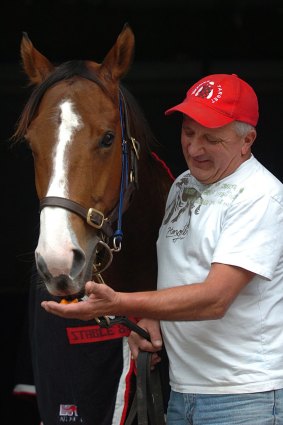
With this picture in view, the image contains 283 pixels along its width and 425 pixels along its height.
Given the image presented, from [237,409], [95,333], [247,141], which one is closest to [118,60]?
[247,141]

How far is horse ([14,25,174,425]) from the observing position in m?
2.04

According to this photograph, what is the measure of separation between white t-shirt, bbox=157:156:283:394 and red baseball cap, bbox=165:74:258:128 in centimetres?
13

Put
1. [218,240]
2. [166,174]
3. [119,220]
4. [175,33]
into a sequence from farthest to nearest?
[175,33]
[166,174]
[119,220]
[218,240]

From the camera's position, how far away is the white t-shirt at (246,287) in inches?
81.1

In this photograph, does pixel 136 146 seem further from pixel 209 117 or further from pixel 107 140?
pixel 209 117

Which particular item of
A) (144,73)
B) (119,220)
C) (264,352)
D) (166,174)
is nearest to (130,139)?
(119,220)

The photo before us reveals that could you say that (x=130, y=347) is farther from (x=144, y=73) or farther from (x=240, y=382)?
(x=144, y=73)

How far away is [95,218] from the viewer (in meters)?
2.12

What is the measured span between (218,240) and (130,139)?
0.46 m

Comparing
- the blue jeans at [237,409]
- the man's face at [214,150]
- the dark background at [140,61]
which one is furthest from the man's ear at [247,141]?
the dark background at [140,61]

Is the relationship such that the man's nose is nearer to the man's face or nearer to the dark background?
the man's face

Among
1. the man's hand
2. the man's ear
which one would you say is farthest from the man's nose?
the man's hand

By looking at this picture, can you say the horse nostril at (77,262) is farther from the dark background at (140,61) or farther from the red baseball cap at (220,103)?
the dark background at (140,61)

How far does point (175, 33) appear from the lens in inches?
176
